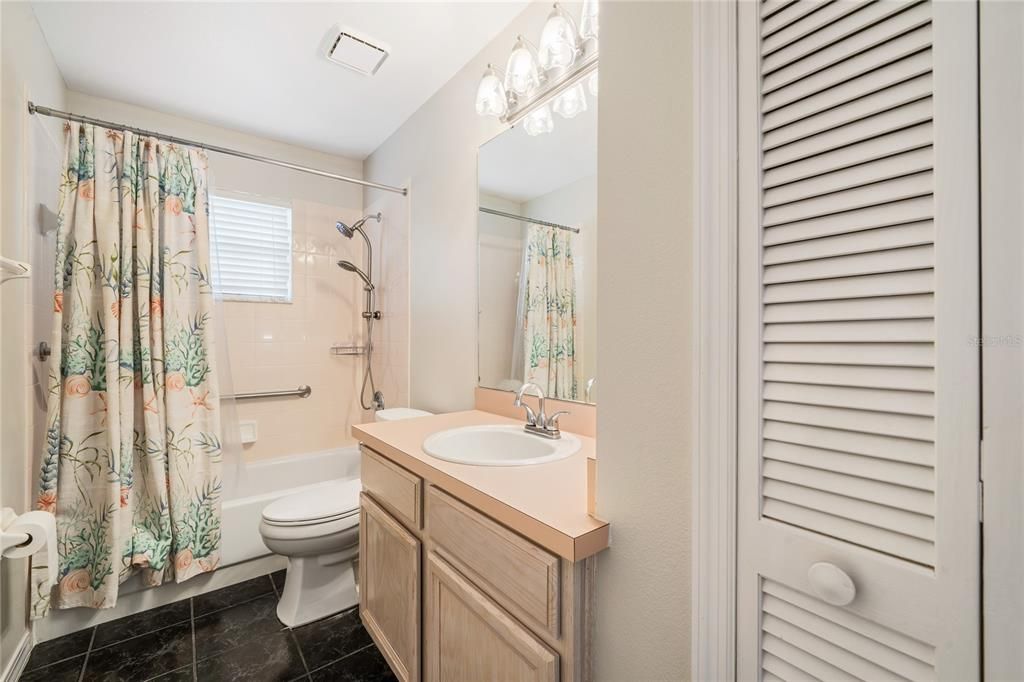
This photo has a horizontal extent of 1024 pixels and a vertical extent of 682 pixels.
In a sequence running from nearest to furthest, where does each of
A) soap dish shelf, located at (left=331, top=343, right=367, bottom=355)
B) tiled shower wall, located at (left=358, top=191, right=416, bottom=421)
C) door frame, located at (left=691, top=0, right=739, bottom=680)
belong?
door frame, located at (left=691, top=0, right=739, bottom=680)
tiled shower wall, located at (left=358, top=191, right=416, bottom=421)
soap dish shelf, located at (left=331, top=343, right=367, bottom=355)

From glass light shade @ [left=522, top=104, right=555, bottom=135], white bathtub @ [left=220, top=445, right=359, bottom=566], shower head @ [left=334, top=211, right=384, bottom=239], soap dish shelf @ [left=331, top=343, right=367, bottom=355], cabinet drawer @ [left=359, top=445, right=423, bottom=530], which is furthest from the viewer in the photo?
soap dish shelf @ [left=331, top=343, right=367, bottom=355]

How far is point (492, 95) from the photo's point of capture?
1.69m

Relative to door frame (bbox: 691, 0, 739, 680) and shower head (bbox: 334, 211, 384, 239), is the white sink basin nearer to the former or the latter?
door frame (bbox: 691, 0, 739, 680)

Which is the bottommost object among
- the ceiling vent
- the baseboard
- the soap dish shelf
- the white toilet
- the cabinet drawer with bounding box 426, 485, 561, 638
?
the baseboard

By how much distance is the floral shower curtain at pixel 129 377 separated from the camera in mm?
1697

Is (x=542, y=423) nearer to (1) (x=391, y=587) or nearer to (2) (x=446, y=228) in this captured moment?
(1) (x=391, y=587)

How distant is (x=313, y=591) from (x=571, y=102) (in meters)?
2.18

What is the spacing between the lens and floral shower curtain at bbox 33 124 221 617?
170cm

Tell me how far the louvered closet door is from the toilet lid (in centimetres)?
160

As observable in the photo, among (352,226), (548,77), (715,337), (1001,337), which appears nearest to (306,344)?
(352,226)

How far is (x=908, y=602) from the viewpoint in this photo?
49 centimetres

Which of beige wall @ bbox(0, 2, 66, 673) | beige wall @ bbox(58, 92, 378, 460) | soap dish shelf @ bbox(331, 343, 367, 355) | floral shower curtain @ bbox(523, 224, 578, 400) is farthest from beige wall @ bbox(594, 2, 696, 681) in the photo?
soap dish shelf @ bbox(331, 343, 367, 355)

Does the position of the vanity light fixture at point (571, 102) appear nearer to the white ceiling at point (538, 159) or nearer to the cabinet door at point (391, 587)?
the white ceiling at point (538, 159)

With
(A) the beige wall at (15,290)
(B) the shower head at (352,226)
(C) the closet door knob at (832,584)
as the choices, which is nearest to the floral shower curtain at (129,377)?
(A) the beige wall at (15,290)
